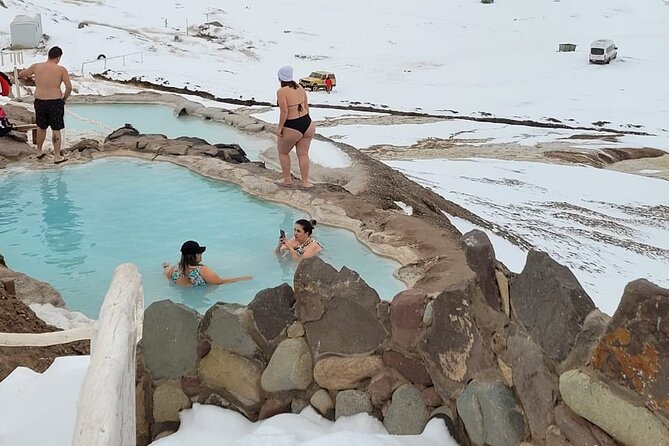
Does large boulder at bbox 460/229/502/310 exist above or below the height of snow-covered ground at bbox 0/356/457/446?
above

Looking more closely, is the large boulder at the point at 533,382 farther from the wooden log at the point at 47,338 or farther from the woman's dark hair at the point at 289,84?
the woman's dark hair at the point at 289,84

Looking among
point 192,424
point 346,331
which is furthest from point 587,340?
point 192,424

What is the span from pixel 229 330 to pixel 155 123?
12153 mm

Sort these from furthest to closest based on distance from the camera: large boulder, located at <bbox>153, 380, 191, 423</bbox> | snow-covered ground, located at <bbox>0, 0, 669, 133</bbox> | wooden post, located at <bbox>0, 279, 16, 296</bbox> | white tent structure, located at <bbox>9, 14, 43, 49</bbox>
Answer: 1. snow-covered ground, located at <bbox>0, 0, 669, 133</bbox>
2. white tent structure, located at <bbox>9, 14, 43, 49</bbox>
3. wooden post, located at <bbox>0, 279, 16, 296</bbox>
4. large boulder, located at <bbox>153, 380, 191, 423</bbox>

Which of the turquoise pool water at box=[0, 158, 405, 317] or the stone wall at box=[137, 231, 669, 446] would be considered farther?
the turquoise pool water at box=[0, 158, 405, 317]

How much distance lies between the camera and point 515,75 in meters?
41.8

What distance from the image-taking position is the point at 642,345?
2188mm

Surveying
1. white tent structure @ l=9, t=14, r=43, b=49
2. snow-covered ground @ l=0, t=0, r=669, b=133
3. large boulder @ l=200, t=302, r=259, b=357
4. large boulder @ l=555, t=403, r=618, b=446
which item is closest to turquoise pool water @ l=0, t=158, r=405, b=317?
large boulder @ l=200, t=302, r=259, b=357

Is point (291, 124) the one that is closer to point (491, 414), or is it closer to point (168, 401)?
point (168, 401)

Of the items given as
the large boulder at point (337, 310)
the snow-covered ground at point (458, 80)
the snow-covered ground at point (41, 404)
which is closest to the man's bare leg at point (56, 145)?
the snow-covered ground at point (458, 80)

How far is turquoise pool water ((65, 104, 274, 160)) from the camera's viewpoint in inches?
519

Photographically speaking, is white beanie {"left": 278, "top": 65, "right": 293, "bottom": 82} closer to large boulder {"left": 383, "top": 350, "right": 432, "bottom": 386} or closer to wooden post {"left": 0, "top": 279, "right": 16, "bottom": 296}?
wooden post {"left": 0, "top": 279, "right": 16, "bottom": 296}

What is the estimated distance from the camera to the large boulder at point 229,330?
10.7 feet

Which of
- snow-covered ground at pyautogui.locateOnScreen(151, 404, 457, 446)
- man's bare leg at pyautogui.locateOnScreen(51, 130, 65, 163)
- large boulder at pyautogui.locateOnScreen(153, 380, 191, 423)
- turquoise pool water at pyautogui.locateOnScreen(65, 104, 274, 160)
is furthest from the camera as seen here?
turquoise pool water at pyautogui.locateOnScreen(65, 104, 274, 160)
